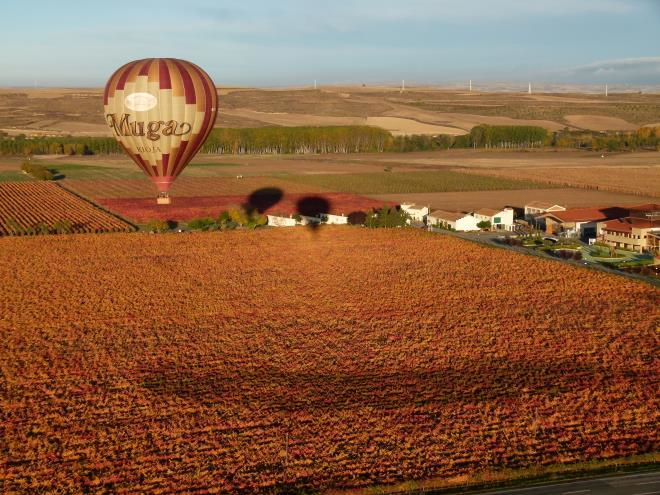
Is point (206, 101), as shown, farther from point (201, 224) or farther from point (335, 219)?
point (335, 219)

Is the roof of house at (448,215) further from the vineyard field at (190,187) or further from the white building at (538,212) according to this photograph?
the vineyard field at (190,187)

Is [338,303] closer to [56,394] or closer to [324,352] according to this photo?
[324,352]

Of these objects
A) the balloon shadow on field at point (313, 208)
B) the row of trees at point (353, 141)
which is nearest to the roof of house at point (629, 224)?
the balloon shadow on field at point (313, 208)

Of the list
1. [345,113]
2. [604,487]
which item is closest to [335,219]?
[604,487]

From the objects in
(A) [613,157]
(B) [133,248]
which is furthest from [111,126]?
(A) [613,157]

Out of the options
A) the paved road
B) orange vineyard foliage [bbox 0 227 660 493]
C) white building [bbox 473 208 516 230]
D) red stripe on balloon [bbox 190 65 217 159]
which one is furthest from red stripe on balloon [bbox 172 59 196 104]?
the paved road

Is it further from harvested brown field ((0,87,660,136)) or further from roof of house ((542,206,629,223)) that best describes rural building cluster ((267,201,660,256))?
harvested brown field ((0,87,660,136))
